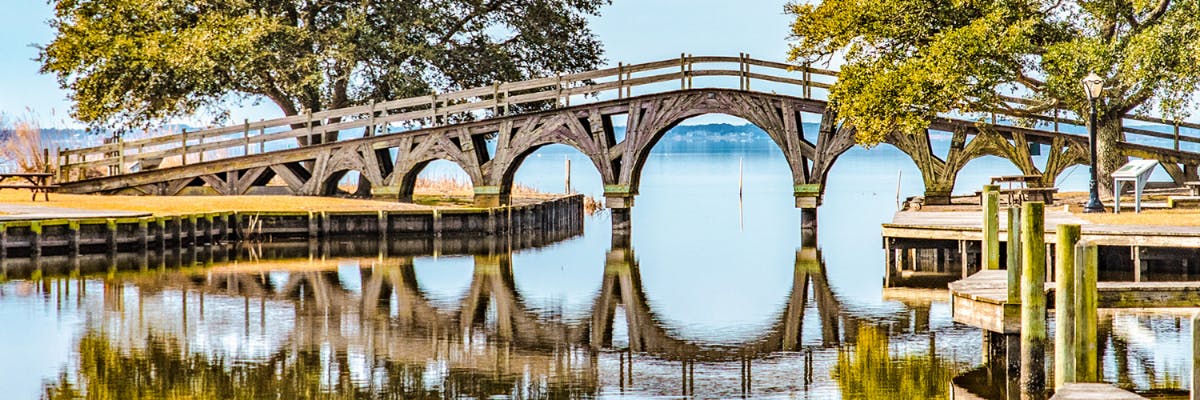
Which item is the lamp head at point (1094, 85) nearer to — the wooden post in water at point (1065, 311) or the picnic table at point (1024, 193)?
the picnic table at point (1024, 193)

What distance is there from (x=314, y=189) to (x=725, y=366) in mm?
28846

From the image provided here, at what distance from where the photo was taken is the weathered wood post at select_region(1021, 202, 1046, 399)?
14914 millimetres

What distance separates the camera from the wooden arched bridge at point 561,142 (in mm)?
39594

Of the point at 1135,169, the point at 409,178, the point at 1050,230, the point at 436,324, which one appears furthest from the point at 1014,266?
the point at 409,178

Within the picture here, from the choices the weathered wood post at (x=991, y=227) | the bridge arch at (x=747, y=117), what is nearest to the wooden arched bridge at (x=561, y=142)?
the bridge arch at (x=747, y=117)

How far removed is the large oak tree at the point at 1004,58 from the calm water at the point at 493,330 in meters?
4.28

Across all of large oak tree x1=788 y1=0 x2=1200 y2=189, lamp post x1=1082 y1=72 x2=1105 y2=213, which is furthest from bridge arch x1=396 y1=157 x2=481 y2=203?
lamp post x1=1082 y1=72 x2=1105 y2=213

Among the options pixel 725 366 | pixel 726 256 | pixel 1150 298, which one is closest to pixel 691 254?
pixel 726 256

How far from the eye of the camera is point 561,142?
143 feet

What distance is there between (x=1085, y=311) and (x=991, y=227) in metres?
5.65

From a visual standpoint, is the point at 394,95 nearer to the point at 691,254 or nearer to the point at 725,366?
the point at 691,254

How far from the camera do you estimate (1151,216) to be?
2727cm

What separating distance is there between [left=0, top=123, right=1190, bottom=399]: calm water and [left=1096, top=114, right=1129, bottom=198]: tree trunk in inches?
233

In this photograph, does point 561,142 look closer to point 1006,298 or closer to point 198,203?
point 198,203
